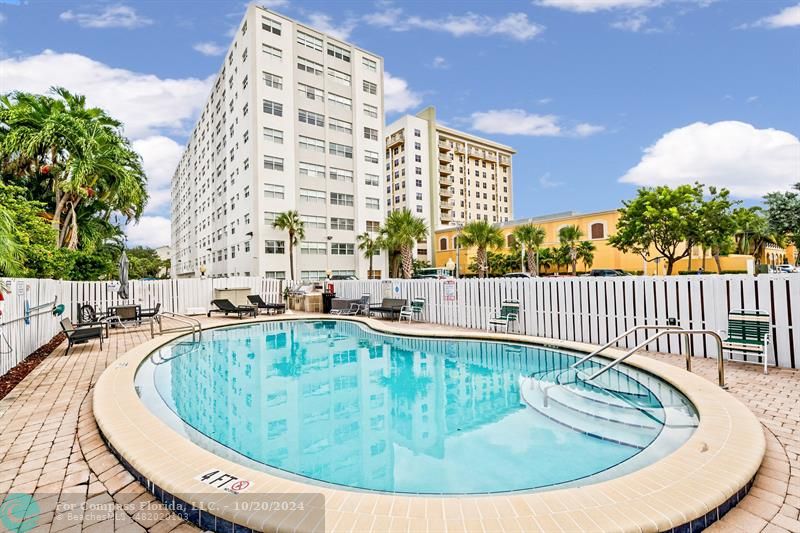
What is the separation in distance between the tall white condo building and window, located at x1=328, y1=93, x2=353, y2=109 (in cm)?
11

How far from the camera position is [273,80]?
35656mm

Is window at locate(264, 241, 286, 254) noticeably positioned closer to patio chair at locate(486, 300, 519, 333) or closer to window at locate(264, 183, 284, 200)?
window at locate(264, 183, 284, 200)

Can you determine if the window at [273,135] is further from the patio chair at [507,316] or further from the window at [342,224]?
the patio chair at [507,316]

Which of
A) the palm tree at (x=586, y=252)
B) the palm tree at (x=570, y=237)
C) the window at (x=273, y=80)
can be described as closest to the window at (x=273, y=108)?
the window at (x=273, y=80)

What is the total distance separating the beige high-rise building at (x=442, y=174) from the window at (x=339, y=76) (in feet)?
86.0

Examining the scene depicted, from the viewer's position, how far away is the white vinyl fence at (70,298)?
23.9 ft

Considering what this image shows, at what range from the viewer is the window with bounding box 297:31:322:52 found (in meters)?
37.8

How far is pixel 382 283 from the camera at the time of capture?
17.7m

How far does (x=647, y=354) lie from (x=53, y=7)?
20926 mm

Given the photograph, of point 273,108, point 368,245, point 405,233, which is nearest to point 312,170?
point 273,108

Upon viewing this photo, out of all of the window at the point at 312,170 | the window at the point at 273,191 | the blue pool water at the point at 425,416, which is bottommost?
the blue pool water at the point at 425,416

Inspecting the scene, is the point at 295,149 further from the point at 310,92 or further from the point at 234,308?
the point at 234,308

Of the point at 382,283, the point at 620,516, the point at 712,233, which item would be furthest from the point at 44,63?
the point at 712,233

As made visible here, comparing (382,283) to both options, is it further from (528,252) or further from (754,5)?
(528,252)
